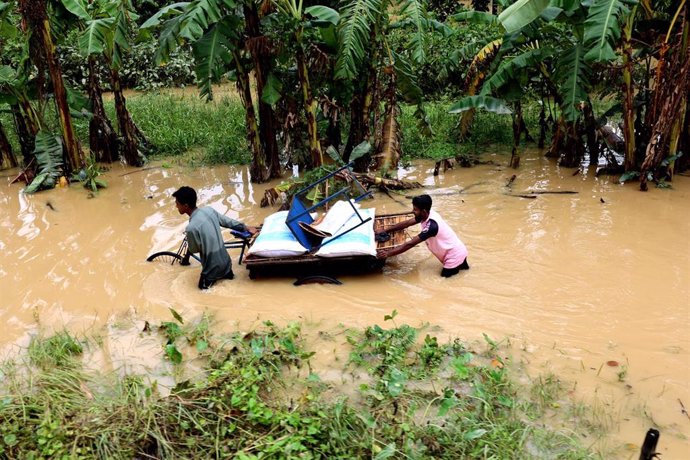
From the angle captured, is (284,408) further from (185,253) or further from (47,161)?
(47,161)

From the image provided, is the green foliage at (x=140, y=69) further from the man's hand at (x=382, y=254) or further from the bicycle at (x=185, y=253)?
the man's hand at (x=382, y=254)

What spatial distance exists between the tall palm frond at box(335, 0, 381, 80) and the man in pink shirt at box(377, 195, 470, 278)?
2.76m

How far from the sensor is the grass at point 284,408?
349cm

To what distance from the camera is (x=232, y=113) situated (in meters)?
12.7

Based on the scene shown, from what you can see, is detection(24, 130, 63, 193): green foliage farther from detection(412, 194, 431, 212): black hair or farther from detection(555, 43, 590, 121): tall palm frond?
detection(555, 43, 590, 121): tall palm frond

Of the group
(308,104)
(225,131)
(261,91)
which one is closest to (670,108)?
(308,104)

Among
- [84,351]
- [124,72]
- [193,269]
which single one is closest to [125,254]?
[193,269]

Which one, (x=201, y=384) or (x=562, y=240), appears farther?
(x=562, y=240)

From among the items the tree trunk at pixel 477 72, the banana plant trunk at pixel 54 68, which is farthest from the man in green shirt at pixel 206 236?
the tree trunk at pixel 477 72

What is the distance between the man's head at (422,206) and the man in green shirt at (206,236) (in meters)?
1.89

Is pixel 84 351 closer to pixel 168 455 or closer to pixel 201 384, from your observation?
pixel 201 384

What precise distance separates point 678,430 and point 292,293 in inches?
140

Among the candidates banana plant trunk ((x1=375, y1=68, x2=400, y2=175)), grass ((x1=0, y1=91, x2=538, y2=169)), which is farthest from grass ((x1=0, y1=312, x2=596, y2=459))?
grass ((x1=0, y1=91, x2=538, y2=169))

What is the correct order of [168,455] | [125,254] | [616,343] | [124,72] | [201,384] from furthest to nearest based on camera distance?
[124,72] → [125,254] → [616,343] → [201,384] → [168,455]
